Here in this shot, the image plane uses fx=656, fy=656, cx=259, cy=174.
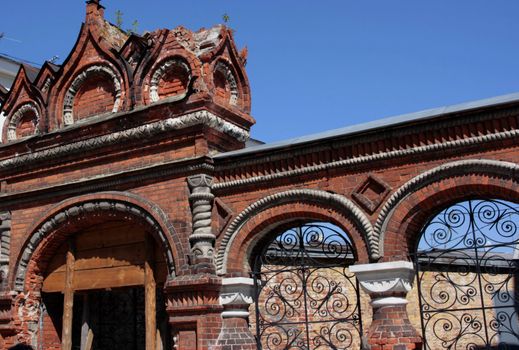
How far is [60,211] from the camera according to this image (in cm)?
998

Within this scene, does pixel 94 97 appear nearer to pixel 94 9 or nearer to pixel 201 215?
pixel 94 9

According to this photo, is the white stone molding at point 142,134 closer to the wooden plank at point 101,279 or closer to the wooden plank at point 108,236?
the wooden plank at point 108,236

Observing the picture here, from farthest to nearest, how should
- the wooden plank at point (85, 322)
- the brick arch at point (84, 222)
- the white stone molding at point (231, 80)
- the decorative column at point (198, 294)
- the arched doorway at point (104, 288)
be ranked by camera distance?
the wooden plank at point (85, 322) → the white stone molding at point (231, 80) → the arched doorway at point (104, 288) → the brick arch at point (84, 222) → the decorative column at point (198, 294)

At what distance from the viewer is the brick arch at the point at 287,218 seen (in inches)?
308

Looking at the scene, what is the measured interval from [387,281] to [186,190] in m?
3.01

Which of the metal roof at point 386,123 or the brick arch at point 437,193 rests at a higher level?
the metal roof at point 386,123

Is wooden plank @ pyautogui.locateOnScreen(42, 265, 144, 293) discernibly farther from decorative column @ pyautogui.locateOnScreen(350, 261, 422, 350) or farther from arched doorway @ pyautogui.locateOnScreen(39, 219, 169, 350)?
decorative column @ pyautogui.locateOnScreen(350, 261, 422, 350)

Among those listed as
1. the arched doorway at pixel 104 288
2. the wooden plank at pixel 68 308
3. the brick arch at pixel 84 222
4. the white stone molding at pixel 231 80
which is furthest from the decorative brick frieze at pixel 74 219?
the white stone molding at pixel 231 80

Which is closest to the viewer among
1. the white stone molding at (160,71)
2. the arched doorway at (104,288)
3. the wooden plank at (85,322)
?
the arched doorway at (104,288)

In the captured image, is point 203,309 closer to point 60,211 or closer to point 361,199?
point 361,199

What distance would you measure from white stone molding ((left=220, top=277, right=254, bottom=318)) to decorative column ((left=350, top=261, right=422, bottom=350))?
1.62 m

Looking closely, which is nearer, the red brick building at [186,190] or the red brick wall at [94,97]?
the red brick building at [186,190]

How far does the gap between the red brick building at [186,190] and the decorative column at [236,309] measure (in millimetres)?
19

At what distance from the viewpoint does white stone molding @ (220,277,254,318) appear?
8492mm
